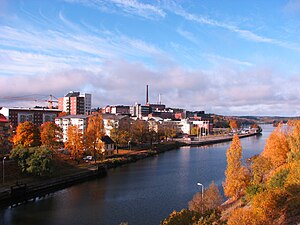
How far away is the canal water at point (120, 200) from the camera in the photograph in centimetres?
1630

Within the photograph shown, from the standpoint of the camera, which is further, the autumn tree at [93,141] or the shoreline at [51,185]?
the autumn tree at [93,141]

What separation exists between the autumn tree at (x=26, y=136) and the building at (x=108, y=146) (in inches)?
319

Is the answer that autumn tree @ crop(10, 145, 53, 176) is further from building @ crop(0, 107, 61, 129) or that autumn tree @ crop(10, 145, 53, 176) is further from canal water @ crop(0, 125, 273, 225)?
building @ crop(0, 107, 61, 129)

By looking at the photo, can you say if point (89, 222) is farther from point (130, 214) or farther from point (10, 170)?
point (10, 170)

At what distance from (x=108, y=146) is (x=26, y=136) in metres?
10.6

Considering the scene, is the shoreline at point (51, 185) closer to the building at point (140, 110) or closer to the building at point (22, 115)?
the building at point (22, 115)

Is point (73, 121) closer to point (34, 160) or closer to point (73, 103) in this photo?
point (34, 160)

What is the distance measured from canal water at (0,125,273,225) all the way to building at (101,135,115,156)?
6617 millimetres

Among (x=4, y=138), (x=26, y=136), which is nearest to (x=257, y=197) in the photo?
(x=26, y=136)

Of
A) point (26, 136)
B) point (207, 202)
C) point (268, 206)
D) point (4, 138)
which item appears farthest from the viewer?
point (4, 138)

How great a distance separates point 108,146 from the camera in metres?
37.0

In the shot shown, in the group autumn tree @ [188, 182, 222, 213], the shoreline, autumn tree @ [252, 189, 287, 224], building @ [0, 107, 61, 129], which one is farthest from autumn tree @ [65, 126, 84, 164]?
building @ [0, 107, 61, 129]

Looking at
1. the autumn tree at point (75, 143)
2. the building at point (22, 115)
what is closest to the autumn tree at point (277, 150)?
the autumn tree at point (75, 143)

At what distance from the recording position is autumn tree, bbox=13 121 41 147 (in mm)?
28797
